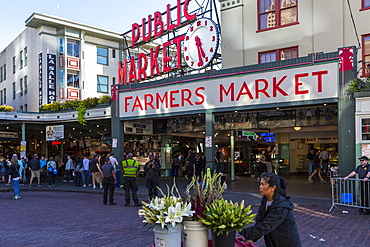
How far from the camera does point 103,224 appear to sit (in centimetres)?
962

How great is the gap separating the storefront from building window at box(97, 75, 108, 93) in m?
9.54

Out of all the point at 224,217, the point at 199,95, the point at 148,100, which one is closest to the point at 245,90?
the point at 199,95

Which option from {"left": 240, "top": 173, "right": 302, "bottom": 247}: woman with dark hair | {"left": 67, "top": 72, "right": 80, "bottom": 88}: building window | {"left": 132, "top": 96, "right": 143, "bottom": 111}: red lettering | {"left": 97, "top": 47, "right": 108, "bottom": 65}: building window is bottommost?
{"left": 240, "top": 173, "right": 302, "bottom": 247}: woman with dark hair

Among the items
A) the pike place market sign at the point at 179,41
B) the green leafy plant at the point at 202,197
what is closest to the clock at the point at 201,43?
the pike place market sign at the point at 179,41

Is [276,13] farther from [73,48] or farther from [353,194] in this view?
[73,48]

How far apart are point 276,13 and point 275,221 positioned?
1524 cm

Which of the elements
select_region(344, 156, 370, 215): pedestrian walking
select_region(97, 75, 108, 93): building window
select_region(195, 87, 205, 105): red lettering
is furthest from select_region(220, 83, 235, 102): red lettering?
select_region(97, 75, 108, 93): building window

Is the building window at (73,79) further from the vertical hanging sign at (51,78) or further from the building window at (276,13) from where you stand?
the building window at (276,13)

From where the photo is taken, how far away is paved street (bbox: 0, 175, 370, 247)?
25.7 feet

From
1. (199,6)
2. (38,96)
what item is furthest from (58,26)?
(199,6)

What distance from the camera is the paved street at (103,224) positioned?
7.84 metres

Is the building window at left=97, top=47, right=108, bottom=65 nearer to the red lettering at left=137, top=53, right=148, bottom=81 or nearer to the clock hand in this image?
the red lettering at left=137, top=53, right=148, bottom=81

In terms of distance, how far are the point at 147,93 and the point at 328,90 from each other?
8.97 m

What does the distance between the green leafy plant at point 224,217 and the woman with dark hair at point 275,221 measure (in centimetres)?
14
